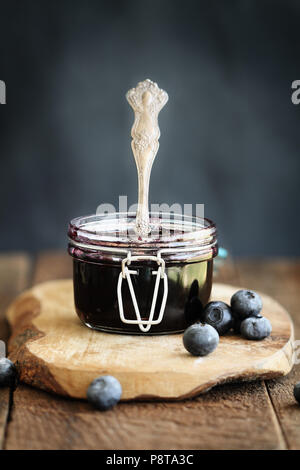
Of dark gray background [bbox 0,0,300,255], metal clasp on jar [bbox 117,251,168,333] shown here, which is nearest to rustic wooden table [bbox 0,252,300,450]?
metal clasp on jar [bbox 117,251,168,333]

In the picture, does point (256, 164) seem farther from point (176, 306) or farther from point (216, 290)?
point (176, 306)

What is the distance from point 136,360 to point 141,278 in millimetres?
223

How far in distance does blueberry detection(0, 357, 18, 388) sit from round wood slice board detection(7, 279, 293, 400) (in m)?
0.02

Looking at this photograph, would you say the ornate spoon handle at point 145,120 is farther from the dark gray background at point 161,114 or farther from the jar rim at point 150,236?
the dark gray background at point 161,114

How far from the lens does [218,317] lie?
1733 mm

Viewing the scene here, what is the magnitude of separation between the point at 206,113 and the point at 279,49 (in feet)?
1.73

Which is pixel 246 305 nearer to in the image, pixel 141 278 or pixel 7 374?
pixel 141 278

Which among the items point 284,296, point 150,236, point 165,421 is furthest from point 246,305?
point 284,296

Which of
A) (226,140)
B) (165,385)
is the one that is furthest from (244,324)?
(226,140)

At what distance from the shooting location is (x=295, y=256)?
384cm

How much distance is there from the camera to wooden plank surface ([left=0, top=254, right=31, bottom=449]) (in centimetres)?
149

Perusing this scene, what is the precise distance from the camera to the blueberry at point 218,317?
1726 millimetres
